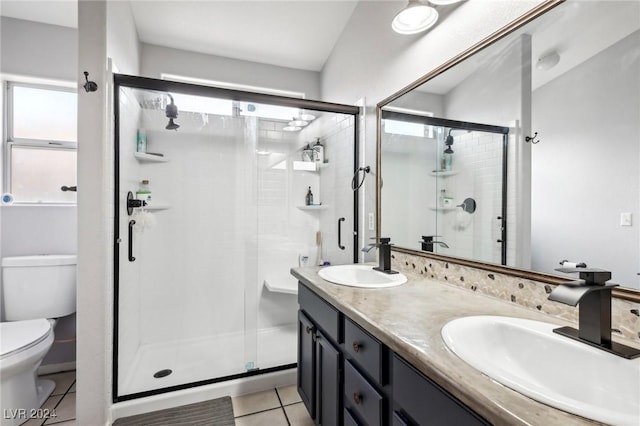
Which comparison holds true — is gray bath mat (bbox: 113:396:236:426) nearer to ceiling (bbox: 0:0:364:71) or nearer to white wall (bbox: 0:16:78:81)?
white wall (bbox: 0:16:78:81)

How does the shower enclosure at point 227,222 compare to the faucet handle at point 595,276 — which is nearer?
the faucet handle at point 595,276

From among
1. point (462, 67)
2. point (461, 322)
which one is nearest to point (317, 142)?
point (462, 67)

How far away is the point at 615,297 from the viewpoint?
807 mm

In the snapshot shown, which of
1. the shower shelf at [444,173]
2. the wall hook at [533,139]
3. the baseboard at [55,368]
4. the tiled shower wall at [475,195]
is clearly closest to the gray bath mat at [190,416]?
the baseboard at [55,368]

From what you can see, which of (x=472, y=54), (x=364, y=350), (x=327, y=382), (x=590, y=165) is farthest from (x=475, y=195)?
(x=327, y=382)

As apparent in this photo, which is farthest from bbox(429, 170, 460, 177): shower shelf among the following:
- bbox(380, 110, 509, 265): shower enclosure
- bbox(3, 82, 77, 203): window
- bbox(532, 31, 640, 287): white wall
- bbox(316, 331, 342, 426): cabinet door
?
bbox(3, 82, 77, 203): window

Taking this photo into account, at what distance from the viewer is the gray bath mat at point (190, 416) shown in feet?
5.56

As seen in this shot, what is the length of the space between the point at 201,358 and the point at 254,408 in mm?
619

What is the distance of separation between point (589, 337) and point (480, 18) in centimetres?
127

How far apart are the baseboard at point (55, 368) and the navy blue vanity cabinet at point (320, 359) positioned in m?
1.89

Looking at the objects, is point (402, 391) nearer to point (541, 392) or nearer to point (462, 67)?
point (541, 392)

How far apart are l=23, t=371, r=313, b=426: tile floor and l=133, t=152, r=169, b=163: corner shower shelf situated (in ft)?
5.52

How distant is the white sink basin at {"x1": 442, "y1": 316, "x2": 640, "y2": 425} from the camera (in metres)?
0.53

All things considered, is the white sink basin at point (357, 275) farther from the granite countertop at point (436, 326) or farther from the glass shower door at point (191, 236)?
the glass shower door at point (191, 236)
